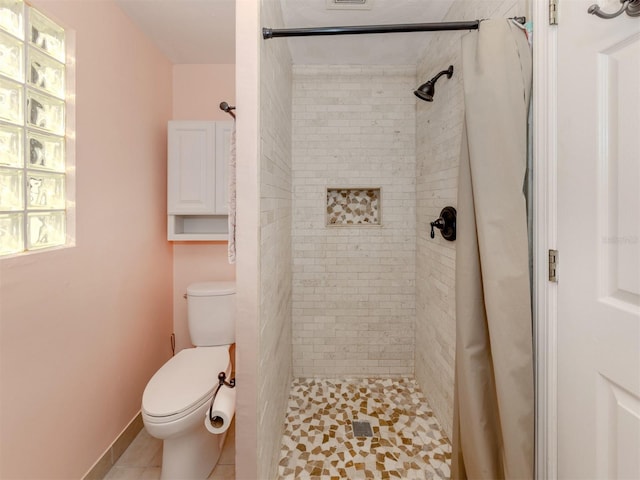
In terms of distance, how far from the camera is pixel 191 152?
A: 2.25 metres

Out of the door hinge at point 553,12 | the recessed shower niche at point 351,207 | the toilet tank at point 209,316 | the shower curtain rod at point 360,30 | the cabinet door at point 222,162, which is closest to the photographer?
the door hinge at point 553,12

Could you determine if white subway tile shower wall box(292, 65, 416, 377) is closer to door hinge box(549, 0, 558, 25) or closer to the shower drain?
the shower drain

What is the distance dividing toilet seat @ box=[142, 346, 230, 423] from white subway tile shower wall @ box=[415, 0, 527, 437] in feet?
4.12

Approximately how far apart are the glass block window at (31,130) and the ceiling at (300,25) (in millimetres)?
623

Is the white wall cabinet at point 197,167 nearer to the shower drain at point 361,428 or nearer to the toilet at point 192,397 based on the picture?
the toilet at point 192,397

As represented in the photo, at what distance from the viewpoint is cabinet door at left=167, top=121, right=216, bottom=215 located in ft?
7.34

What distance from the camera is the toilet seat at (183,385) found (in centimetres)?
144

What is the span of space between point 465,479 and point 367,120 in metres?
2.20

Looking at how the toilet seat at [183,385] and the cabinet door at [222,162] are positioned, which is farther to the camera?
the cabinet door at [222,162]

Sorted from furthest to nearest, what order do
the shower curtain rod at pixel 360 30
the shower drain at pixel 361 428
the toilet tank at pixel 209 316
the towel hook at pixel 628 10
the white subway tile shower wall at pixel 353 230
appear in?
the white subway tile shower wall at pixel 353 230
the toilet tank at pixel 209 316
the shower drain at pixel 361 428
the shower curtain rod at pixel 360 30
the towel hook at pixel 628 10

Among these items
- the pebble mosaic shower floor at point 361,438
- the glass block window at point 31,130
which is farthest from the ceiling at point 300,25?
the pebble mosaic shower floor at point 361,438

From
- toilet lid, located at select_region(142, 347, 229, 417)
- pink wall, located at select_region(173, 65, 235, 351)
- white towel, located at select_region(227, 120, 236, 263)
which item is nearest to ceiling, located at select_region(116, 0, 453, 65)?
pink wall, located at select_region(173, 65, 235, 351)

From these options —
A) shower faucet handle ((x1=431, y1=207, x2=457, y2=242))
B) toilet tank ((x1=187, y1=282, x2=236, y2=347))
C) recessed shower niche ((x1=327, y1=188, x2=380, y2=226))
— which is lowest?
toilet tank ((x1=187, y1=282, x2=236, y2=347))

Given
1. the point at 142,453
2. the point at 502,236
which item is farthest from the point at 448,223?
the point at 142,453
